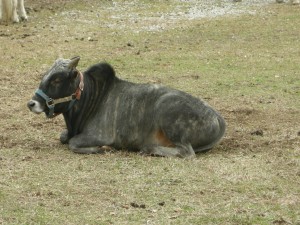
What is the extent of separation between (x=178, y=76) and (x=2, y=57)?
3599 millimetres

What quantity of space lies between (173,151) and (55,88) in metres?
1.42

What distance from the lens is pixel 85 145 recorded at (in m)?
7.86

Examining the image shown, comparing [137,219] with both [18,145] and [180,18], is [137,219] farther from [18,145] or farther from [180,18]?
[180,18]

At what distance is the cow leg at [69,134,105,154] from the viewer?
778 centimetres

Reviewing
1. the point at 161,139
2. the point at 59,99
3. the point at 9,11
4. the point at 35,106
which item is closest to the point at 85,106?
the point at 59,99

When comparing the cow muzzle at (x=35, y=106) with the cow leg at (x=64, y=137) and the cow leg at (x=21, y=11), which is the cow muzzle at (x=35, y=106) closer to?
the cow leg at (x=64, y=137)

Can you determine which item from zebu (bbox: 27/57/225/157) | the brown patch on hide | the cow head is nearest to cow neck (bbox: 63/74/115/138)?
zebu (bbox: 27/57/225/157)

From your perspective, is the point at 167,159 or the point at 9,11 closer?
the point at 167,159

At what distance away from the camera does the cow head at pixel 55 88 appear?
776cm

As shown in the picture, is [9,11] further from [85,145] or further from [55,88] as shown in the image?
[85,145]

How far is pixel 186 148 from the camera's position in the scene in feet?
25.2

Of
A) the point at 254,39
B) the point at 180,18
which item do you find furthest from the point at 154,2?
the point at 254,39

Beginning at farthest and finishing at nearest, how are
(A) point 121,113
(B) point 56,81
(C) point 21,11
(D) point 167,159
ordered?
(C) point 21,11 → (A) point 121,113 → (B) point 56,81 → (D) point 167,159

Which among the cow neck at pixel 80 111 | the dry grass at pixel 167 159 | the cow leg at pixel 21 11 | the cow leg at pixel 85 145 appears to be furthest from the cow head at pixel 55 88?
the cow leg at pixel 21 11
